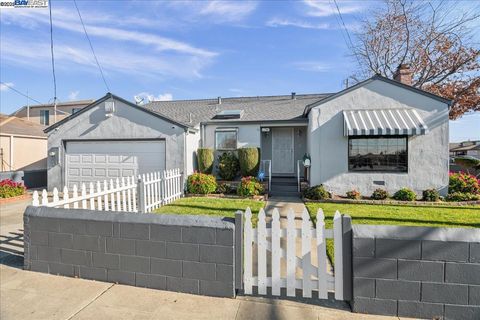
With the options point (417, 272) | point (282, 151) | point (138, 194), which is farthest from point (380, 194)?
point (138, 194)

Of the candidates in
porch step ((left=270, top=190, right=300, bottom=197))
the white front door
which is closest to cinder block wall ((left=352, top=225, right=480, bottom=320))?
porch step ((left=270, top=190, right=300, bottom=197))

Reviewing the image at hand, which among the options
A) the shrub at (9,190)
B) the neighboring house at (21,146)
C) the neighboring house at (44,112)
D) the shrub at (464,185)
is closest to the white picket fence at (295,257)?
the shrub at (464,185)

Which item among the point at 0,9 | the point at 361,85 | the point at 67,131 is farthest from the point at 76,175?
the point at 361,85

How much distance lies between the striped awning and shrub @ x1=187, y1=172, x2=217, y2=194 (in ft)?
18.7

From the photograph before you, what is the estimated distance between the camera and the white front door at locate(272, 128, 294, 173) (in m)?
14.2

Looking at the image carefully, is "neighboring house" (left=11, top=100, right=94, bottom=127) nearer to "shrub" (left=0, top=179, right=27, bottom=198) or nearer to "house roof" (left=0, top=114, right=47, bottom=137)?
"house roof" (left=0, top=114, right=47, bottom=137)

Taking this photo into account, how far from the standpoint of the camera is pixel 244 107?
15812 millimetres

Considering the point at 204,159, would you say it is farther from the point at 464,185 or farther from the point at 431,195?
the point at 464,185

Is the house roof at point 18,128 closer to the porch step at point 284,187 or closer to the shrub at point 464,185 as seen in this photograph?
the porch step at point 284,187

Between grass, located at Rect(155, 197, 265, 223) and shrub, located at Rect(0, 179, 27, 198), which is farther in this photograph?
shrub, located at Rect(0, 179, 27, 198)

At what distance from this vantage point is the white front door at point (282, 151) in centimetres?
1417

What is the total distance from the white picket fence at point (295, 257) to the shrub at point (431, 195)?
346 inches

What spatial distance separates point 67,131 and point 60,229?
10.8 metres

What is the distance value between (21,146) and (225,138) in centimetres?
1581
